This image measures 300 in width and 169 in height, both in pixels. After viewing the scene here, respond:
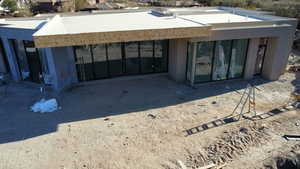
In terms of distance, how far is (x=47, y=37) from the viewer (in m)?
8.80

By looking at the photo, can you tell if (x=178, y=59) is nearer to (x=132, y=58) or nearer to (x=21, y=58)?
(x=132, y=58)

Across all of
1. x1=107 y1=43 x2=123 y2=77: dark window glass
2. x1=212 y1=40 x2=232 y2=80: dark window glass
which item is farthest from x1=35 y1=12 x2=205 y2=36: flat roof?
x1=212 y1=40 x2=232 y2=80: dark window glass

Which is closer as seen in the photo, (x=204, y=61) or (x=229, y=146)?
(x=229, y=146)

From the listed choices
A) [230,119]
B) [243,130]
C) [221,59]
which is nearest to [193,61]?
[221,59]

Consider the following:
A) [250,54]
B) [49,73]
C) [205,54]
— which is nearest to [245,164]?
[205,54]

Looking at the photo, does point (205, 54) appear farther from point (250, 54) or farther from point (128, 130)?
point (128, 130)

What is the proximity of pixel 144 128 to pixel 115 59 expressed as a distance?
6220 millimetres

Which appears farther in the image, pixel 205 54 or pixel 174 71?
pixel 174 71

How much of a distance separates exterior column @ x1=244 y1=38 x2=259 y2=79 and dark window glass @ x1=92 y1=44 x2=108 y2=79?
31.0ft

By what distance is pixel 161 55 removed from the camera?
14594 millimetres

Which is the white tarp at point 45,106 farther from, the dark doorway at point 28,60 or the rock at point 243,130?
the rock at point 243,130

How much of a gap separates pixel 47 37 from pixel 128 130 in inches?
210

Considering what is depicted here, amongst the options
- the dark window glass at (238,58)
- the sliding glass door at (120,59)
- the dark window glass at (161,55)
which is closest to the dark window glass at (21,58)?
the sliding glass door at (120,59)

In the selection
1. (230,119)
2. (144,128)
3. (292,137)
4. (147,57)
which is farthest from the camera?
(147,57)
